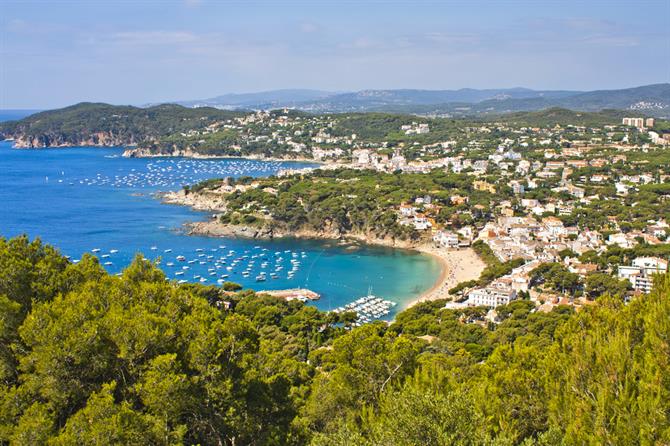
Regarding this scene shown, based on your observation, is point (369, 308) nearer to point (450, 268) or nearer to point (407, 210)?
point (450, 268)

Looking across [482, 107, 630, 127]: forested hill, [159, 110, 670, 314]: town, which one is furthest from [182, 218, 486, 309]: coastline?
[482, 107, 630, 127]: forested hill

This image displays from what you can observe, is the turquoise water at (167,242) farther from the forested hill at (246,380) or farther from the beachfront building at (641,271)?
the forested hill at (246,380)

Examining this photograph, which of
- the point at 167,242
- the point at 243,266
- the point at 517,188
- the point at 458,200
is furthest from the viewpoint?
the point at 517,188

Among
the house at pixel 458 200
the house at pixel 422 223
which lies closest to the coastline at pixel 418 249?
the house at pixel 422 223

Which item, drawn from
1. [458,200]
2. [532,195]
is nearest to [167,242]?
[458,200]

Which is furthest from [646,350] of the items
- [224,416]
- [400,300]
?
[400,300]

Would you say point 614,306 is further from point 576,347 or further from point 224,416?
point 224,416

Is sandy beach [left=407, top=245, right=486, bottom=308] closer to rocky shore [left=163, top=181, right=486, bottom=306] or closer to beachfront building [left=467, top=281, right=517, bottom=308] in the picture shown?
rocky shore [left=163, top=181, right=486, bottom=306]
